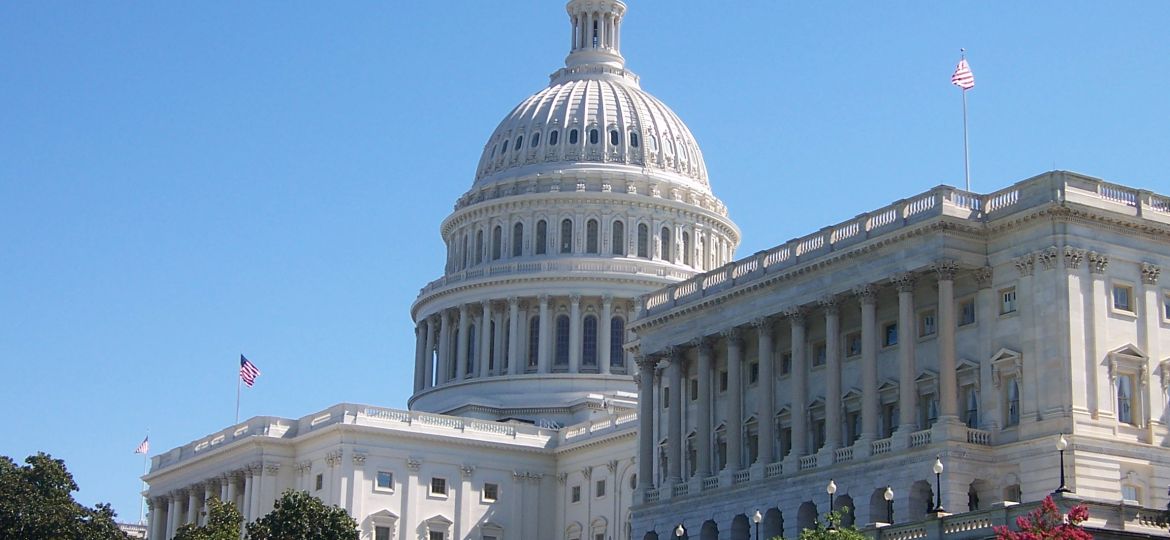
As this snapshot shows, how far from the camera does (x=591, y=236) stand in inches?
5827

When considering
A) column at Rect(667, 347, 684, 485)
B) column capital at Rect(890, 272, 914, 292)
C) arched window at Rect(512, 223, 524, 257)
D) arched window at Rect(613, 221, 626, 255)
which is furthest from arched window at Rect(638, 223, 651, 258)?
column capital at Rect(890, 272, 914, 292)

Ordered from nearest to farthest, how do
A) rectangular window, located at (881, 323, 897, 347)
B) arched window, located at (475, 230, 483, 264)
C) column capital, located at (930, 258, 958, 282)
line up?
column capital, located at (930, 258, 958, 282) → rectangular window, located at (881, 323, 897, 347) → arched window, located at (475, 230, 483, 264)

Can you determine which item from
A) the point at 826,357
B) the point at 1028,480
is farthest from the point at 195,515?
the point at 1028,480

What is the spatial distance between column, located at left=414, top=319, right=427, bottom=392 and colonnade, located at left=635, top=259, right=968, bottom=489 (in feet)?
160

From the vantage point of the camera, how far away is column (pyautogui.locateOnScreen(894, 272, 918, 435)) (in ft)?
271

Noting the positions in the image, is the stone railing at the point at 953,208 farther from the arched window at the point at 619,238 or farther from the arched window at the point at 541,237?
the arched window at the point at 541,237

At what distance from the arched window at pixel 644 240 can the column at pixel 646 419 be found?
44.7 m

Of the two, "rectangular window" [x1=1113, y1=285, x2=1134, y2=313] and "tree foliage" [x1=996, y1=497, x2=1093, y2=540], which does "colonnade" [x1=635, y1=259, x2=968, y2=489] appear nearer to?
"rectangular window" [x1=1113, y1=285, x2=1134, y2=313]

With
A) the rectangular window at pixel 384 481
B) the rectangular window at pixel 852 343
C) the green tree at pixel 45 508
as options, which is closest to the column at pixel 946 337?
the rectangular window at pixel 852 343

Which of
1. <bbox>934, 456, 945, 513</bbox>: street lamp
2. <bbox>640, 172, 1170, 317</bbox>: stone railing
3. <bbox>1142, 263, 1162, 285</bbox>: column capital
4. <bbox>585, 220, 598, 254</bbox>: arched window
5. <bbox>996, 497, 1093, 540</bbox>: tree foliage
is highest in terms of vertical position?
<bbox>585, 220, 598, 254</bbox>: arched window

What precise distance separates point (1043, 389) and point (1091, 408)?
196 centimetres

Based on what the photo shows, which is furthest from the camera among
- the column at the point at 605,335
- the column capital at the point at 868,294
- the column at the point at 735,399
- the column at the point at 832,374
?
the column at the point at 605,335

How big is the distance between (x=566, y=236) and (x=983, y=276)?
68.6m

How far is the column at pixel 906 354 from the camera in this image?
271 ft
